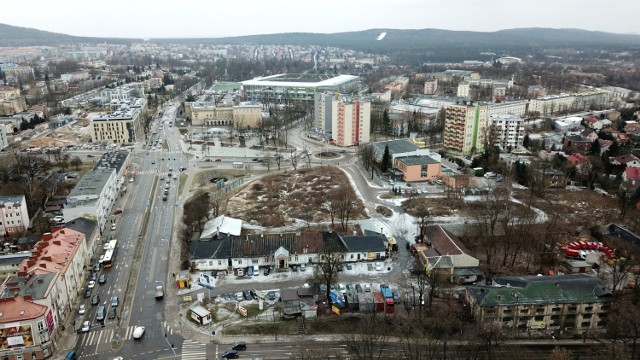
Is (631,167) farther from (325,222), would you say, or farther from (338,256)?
(338,256)

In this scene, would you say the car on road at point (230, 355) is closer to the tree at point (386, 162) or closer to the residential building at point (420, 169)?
the residential building at point (420, 169)

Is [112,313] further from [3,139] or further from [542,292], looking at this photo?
[3,139]

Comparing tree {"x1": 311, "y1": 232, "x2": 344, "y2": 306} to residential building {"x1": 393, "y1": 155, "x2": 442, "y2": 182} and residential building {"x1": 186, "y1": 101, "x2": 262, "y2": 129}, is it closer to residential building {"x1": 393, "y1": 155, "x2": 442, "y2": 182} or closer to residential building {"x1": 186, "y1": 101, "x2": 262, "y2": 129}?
residential building {"x1": 393, "y1": 155, "x2": 442, "y2": 182}

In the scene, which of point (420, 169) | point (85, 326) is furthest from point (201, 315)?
point (420, 169)

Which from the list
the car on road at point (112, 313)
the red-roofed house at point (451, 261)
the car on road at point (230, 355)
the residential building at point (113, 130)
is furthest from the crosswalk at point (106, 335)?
the residential building at point (113, 130)

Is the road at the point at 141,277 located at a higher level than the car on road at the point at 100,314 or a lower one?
lower

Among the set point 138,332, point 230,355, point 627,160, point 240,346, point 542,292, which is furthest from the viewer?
point 627,160

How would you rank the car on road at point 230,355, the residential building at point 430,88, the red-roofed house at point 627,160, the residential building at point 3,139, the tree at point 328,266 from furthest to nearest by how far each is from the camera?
the residential building at point 430,88, the residential building at point 3,139, the red-roofed house at point 627,160, the tree at point 328,266, the car on road at point 230,355

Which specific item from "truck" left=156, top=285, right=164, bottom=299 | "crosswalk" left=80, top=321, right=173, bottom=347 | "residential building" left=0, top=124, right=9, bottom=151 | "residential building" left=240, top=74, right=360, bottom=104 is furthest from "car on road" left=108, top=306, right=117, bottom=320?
"residential building" left=240, top=74, right=360, bottom=104

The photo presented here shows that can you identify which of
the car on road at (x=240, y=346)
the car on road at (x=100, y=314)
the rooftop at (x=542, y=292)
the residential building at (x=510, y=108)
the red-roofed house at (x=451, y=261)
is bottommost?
the car on road at (x=240, y=346)
